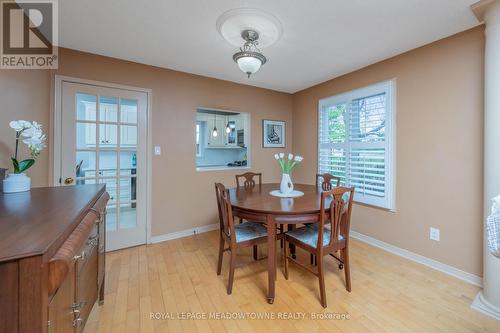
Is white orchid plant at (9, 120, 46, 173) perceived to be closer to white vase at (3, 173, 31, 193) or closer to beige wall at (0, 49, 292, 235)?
white vase at (3, 173, 31, 193)

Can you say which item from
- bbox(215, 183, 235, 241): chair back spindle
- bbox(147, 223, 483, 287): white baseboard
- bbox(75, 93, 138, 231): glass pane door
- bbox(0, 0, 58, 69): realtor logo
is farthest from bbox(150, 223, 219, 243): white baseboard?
bbox(0, 0, 58, 69): realtor logo

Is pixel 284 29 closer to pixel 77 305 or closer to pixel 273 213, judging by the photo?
pixel 273 213

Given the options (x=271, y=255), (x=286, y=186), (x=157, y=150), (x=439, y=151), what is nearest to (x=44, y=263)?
(x=271, y=255)

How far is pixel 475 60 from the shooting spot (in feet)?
6.75

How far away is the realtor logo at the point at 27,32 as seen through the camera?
162 cm

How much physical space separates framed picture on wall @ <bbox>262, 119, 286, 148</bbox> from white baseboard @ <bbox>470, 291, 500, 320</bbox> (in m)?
3.10

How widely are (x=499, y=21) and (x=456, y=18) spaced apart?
0.32m

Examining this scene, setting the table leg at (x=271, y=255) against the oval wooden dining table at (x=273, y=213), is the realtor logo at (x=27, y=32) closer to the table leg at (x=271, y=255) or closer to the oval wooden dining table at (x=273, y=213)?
the oval wooden dining table at (x=273, y=213)

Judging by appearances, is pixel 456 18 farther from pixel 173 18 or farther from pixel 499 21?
pixel 173 18

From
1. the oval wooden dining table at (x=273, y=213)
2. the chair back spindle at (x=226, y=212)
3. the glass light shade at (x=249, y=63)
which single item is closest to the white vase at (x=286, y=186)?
the oval wooden dining table at (x=273, y=213)

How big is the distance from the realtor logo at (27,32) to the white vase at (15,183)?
2.60 ft

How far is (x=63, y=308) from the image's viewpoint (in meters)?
0.88

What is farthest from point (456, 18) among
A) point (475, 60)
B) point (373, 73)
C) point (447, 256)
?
point (447, 256)

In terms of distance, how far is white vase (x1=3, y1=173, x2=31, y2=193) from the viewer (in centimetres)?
141
